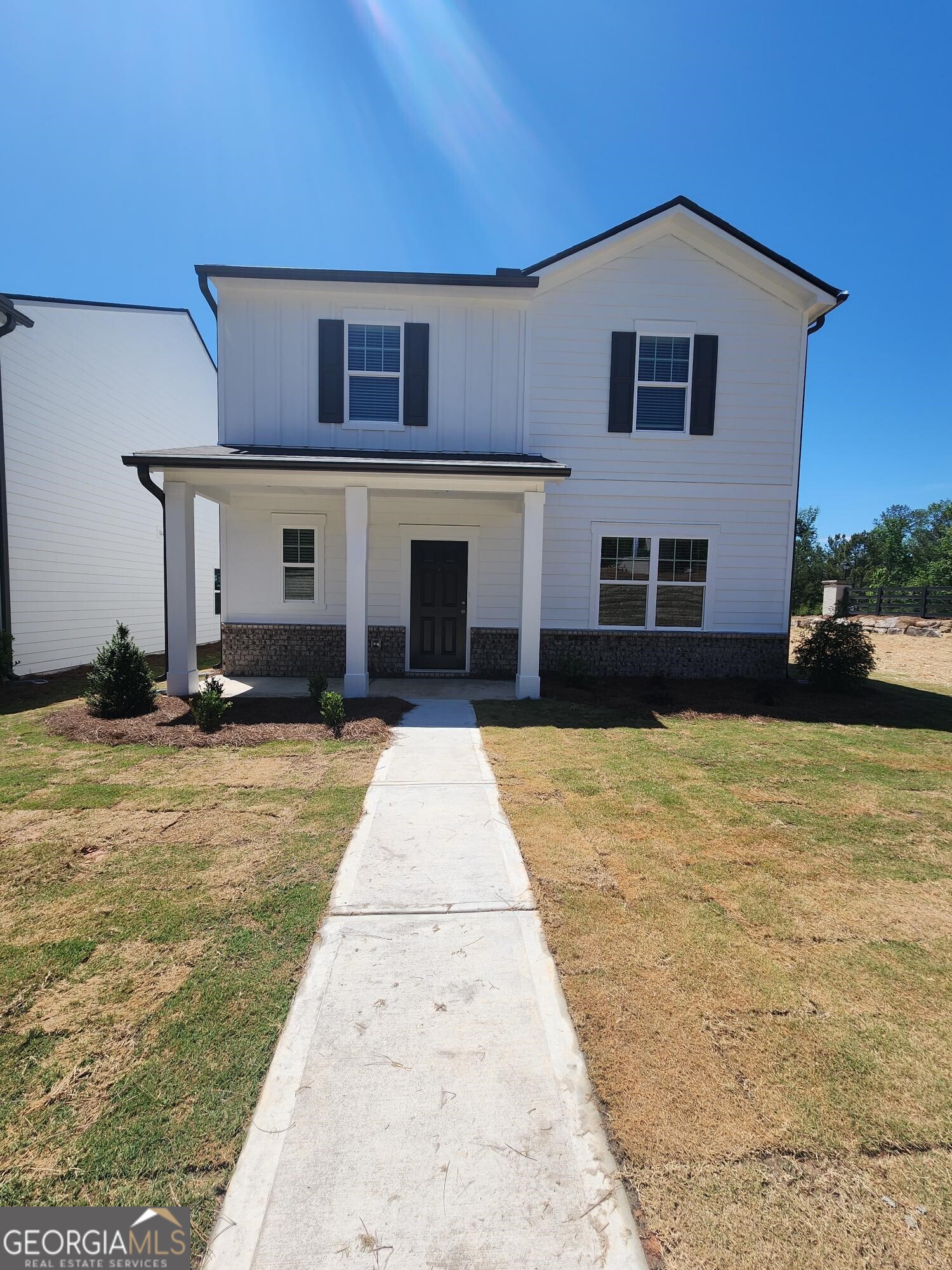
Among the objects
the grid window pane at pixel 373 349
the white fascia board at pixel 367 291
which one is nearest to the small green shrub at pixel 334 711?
the grid window pane at pixel 373 349

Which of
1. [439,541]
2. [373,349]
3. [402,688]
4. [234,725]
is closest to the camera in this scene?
[234,725]

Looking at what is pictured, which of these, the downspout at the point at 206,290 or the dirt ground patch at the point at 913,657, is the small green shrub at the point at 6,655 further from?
the dirt ground patch at the point at 913,657

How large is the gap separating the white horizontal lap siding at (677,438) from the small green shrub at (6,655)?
28.2 ft

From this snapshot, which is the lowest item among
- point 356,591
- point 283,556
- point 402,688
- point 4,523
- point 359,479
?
point 402,688

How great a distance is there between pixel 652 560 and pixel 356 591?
5.31 meters

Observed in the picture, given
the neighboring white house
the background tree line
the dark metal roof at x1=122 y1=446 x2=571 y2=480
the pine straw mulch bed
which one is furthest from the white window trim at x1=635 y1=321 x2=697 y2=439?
the background tree line

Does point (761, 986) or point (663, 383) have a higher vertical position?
point (663, 383)

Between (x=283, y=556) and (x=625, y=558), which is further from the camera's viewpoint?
(x=625, y=558)

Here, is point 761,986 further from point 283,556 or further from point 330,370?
point 330,370

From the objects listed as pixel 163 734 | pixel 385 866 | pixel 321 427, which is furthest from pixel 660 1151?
pixel 321 427

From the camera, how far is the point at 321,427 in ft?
31.9

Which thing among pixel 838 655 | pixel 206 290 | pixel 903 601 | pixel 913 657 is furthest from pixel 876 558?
pixel 206 290

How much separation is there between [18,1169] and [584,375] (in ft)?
35.0

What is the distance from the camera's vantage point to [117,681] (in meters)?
7.20
